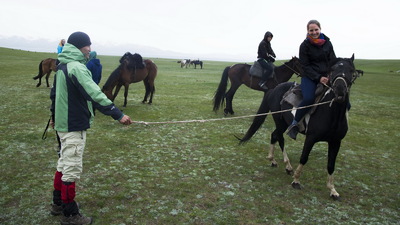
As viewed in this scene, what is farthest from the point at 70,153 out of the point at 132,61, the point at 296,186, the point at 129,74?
the point at 132,61

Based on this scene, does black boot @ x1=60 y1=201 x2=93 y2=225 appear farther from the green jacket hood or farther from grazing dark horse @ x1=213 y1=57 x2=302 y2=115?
grazing dark horse @ x1=213 y1=57 x2=302 y2=115

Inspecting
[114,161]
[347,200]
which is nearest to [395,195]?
[347,200]

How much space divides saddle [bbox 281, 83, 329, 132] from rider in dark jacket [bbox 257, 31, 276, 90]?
4771 mm

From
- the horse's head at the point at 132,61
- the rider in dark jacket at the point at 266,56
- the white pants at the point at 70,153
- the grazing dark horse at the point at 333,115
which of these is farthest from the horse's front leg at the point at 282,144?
the horse's head at the point at 132,61

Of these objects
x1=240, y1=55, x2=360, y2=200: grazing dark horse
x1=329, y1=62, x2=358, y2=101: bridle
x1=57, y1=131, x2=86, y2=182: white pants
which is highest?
x1=329, y1=62, x2=358, y2=101: bridle

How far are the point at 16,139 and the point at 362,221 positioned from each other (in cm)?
814

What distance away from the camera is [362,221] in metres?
4.32

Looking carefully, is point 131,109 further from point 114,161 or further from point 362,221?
point 362,221

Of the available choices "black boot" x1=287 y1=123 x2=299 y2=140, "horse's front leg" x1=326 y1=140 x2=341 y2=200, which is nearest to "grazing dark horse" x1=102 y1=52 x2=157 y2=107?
"black boot" x1=287 y1=123 x2=299 y2=140

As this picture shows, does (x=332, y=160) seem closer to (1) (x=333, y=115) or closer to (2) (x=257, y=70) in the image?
(1) (x=333, y=115)

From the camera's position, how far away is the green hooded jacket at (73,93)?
3.60 metres

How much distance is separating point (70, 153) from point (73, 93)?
32.1 inches

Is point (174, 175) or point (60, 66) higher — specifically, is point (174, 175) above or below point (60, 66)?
below

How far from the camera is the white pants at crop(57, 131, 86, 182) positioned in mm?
3740
